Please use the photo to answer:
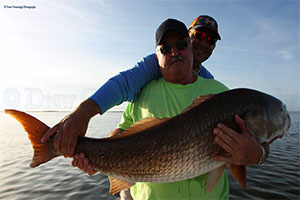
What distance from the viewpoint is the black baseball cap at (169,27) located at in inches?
99.1

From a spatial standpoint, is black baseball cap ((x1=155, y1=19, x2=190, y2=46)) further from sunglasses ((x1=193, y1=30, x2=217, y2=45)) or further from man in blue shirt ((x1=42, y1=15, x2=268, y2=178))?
sunglasses ((x1=193, y1=30, x2=217, y2=45))

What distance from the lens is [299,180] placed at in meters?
7.48

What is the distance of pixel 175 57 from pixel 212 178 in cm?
163

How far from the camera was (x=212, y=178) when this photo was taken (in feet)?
7.02

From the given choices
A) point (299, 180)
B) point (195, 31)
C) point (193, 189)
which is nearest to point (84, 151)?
point (193, 189)

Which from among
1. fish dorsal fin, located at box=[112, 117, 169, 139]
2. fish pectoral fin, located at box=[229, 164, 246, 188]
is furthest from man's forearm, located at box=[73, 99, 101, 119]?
fish pectoral fin, located at box=[229, 164, 246, 188]

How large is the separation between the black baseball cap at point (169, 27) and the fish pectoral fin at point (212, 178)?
6.15 ft

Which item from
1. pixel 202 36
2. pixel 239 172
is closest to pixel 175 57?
pixel 239 172

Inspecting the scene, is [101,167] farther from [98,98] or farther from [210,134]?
[210,134]

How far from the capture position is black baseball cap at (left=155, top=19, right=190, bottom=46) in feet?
8.26

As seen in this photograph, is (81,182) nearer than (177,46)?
No

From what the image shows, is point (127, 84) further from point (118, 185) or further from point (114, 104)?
point (118, 185)

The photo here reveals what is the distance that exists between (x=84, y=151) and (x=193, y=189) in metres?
1.42

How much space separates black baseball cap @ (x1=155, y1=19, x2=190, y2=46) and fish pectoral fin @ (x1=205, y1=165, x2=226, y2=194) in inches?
73.8
